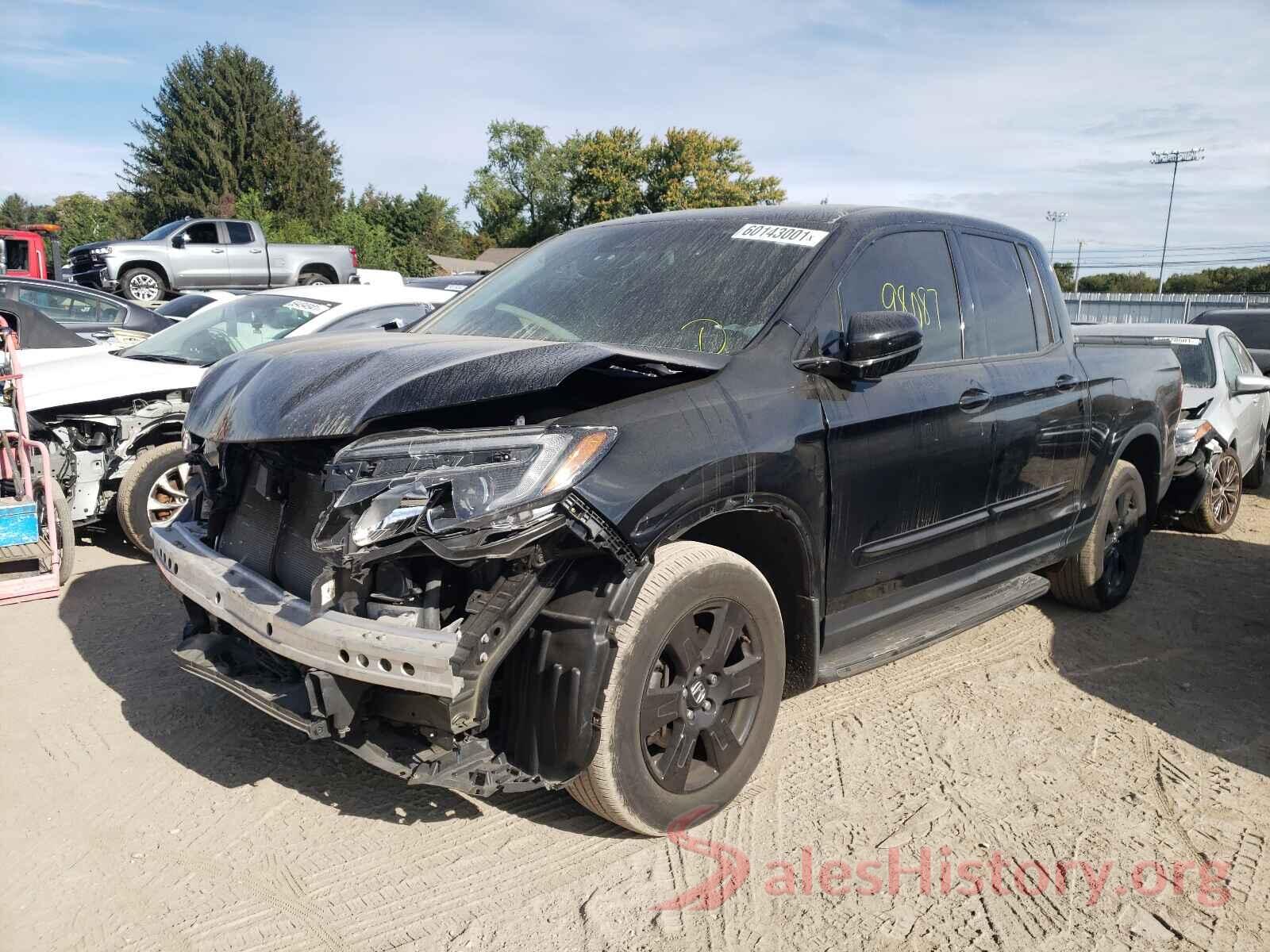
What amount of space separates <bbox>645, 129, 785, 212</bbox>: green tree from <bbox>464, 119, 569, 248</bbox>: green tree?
21880 millimetres

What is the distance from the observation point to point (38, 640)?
189 inches

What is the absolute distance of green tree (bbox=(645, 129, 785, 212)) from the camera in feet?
190

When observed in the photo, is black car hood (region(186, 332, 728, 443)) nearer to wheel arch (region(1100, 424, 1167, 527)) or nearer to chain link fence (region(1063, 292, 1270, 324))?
wheel arch (region(1100, 424, 1167, 527))

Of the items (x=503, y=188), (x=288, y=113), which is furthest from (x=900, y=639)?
(x=503, y=188)

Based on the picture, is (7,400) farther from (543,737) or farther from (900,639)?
(900,639)

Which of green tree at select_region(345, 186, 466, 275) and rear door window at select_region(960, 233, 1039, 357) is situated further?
green tree at select_region(345, 186, 466, 275)

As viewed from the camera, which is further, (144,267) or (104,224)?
(104,224)

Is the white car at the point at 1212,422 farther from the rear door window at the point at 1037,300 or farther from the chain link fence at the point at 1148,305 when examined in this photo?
the chain link fence at the point at 1148,305

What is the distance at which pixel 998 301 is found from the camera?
432cm

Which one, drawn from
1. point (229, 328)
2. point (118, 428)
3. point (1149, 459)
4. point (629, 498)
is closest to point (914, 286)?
point (629, 498)

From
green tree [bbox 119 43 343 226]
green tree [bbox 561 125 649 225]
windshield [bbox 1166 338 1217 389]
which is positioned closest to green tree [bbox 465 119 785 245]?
green tree [bbox 561 125 649 225]

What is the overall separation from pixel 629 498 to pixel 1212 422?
6.95 m

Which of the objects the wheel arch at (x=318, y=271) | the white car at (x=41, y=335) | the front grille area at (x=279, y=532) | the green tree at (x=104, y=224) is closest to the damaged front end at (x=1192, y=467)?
the front grille area at (x=279, y=532)

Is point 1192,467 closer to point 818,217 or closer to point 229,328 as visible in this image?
point 818,217
